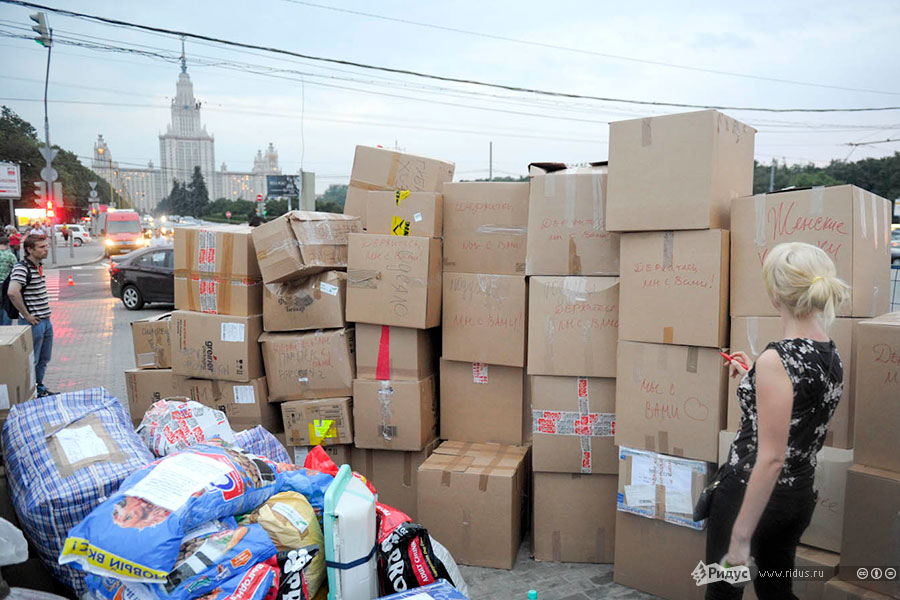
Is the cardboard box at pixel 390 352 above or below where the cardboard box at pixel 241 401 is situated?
above

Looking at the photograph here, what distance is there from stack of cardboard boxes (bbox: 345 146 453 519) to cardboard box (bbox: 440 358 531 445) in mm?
134

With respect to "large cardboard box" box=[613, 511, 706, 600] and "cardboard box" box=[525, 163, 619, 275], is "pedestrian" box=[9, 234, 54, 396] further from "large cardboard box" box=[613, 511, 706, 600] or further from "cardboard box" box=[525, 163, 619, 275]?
"large cardboard box" box=[613, 511, 706, 600]

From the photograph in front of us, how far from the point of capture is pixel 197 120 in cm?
11394

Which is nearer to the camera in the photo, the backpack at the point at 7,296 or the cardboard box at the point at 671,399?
the cardboard box at the point at 671,399

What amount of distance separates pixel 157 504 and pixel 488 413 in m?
2.11

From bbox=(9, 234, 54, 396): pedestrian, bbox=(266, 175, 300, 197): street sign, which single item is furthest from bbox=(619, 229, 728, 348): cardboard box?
bbox=(266, 175, 300, 197): street sign

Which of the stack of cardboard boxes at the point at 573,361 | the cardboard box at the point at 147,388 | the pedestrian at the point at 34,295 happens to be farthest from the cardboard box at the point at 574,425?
the pedestrian at the point at 34,295

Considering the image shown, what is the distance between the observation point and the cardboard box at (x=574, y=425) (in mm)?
3275

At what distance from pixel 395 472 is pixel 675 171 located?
241 cm

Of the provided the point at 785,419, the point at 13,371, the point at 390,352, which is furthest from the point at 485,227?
the point at 13,371

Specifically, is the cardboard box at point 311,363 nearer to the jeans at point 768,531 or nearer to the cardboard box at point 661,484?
the cardboard box at point 661,484

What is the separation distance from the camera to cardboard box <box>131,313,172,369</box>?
444 centimetres

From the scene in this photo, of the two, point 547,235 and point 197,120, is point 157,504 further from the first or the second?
point 197,120

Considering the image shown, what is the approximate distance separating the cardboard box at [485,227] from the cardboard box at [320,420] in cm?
110
